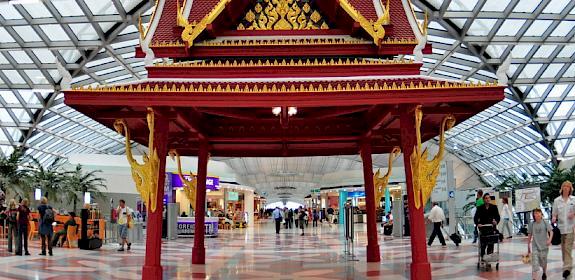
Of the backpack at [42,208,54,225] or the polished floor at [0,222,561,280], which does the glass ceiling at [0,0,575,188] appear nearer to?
the backpack at [42,208,54,225]

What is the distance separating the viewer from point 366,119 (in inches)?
526

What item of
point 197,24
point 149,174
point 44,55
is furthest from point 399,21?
point 44,55

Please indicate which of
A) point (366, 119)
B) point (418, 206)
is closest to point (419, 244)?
point (418, 206)

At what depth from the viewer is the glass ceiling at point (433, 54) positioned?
26.9m

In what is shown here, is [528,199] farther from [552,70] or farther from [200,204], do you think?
[200,204]

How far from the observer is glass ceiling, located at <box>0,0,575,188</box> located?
26875 mm

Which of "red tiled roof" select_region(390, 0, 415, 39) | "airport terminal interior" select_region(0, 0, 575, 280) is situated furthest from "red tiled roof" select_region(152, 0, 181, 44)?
"red tiled roof" select_region(390, 0, 415, 39)

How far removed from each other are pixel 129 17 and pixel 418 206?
71.1 feet

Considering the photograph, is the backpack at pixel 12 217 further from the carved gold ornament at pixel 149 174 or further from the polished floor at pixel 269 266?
the carved gold ornament at pixel 149 174

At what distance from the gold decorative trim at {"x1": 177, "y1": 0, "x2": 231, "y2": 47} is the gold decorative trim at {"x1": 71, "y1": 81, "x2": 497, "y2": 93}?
1548mm

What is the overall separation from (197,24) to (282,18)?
193 cm

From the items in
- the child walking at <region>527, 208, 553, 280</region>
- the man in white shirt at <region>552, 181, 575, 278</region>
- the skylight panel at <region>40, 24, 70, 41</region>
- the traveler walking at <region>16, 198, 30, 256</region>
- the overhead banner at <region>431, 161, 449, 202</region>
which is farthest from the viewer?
the skylight panel at <region>40, 24, 70, 41</region>

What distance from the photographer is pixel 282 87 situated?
32.5ft

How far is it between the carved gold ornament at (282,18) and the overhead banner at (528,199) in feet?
54.4
